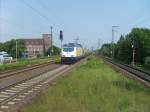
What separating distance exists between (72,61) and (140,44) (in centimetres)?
2489

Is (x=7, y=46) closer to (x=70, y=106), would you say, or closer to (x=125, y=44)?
(x=125, y=44)

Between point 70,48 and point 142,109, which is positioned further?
point 70,48

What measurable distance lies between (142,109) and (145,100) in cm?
287

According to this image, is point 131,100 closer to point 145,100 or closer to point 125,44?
point 145,100

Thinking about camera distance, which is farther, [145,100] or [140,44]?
[140,44]

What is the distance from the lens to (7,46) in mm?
145625

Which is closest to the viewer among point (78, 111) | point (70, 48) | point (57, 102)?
point (78, 111)

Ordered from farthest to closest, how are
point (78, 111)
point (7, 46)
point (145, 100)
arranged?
point (7, 46)
point (145, 100)
point (78, 111)

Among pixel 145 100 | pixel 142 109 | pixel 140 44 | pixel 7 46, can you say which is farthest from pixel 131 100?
pixel 7 46

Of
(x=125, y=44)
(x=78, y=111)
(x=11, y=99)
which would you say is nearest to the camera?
(x=78, y=111)

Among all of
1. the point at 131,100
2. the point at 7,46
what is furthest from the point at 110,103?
the point at 7,46

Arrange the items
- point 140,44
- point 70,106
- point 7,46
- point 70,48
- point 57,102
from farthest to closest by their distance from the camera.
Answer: point 7,46
point 140,44
point 70,48
point 57,102
point 70,106

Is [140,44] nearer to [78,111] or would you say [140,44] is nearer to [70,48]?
[70,48]

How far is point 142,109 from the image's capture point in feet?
40.6
